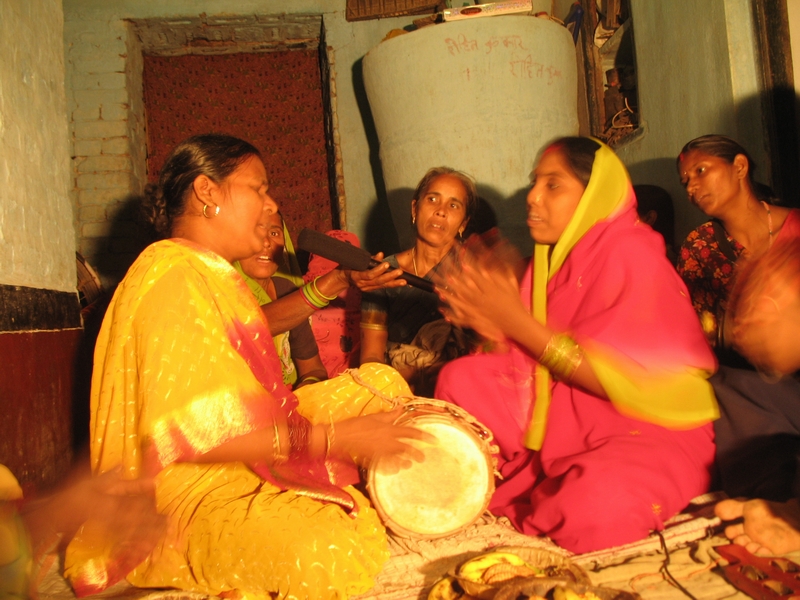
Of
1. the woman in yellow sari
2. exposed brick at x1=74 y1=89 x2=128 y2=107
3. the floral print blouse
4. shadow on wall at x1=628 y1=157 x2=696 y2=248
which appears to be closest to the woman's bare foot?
the woman in yellow sari

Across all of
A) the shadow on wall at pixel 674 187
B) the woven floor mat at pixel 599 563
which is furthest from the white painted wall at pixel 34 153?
the shadow on wall at pixel 674 187

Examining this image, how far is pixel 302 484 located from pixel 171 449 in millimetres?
435

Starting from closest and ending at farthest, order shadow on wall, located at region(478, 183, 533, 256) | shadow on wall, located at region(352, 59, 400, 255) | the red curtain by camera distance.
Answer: shadow on wall, located at region(478, 183, 533, 256), shadow on wall, located at region(352, 59, 400, 255), the red curtain

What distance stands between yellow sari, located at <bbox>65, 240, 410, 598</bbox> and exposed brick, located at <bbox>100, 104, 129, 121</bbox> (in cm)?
375

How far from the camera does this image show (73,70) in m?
4.96

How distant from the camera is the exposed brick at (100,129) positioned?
4922 mm

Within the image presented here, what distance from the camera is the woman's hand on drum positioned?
6.04 ft

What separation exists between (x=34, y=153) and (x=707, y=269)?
3452mm

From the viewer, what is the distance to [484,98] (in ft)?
14.1

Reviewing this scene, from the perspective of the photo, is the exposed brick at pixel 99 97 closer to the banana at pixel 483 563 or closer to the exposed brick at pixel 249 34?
the exposed brick at pixel 249 34

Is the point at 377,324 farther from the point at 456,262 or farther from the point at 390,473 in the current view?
the point at 390,473

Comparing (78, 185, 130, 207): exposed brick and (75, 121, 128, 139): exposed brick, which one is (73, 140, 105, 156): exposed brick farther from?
(78, 185, 130, 207): exposed brick

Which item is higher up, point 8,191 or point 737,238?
point 8,191

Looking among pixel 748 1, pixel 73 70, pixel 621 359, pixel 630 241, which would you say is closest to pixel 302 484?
pixel 621 359
